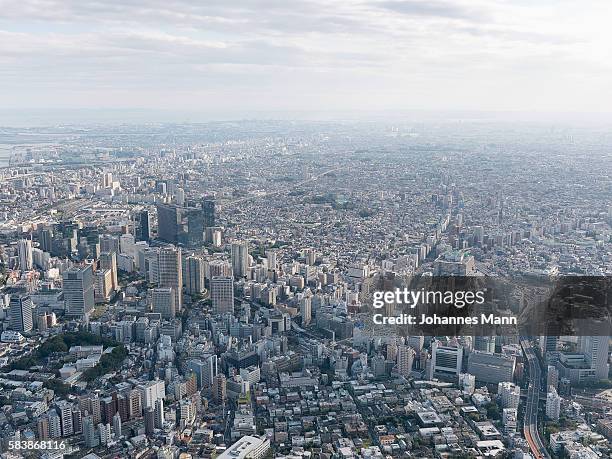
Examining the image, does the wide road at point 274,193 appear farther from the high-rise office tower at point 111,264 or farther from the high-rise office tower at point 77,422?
the high-rise office tower at point 77,422

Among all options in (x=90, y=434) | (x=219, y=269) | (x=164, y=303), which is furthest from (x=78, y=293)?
(x=90, y=434)

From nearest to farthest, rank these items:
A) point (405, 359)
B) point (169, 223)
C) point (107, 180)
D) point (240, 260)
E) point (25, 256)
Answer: point (405, 359)
point (240, 260)
point (25, 256)
point (169, 223)
point (107, 180)

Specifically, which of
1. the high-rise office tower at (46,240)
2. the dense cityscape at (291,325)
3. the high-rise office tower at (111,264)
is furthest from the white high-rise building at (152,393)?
the high-rise office tower at (46,240)

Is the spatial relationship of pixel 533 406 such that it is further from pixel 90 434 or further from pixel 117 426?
pixel 90 434

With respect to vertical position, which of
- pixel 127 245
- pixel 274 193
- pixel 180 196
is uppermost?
pixel 180 196

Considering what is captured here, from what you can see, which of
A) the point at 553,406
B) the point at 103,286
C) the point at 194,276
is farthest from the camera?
the point at 194,276

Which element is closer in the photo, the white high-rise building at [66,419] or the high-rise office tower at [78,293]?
the white high-rise building at [66,419]

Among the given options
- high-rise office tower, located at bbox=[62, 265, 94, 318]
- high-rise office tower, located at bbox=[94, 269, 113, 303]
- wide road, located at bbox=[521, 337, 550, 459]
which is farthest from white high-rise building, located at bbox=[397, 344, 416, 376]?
high-rise office tower, located at bbox=[94, 269, 113, 303]
